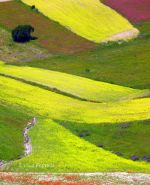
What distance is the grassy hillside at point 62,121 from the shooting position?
54.4m

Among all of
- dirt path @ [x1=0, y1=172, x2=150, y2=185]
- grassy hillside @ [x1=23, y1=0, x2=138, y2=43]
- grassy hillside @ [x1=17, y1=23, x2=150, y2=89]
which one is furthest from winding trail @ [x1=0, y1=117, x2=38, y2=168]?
grassy hillside @ [x1=23, y1=0, x2=138, y2=43]

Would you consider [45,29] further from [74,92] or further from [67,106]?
[67,106]

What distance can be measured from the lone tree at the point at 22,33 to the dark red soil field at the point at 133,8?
29.2 metres

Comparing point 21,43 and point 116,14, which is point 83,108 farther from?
point 116,14

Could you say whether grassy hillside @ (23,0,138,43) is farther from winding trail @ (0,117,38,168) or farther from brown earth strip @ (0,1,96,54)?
winding trail @ (0,117,38,168)

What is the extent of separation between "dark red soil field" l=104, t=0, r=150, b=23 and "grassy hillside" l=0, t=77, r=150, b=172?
5795cm

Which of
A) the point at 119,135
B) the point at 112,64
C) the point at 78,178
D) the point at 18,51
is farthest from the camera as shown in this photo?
the point at 18,51

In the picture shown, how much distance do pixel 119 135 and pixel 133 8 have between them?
83.7 metres

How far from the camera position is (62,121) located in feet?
239

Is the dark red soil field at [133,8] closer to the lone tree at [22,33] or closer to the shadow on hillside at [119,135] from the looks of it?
the lone tree at [22,33]

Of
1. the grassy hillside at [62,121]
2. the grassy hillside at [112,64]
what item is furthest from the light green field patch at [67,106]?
the grassy hillside at [112,64]

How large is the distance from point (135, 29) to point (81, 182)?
307 ft

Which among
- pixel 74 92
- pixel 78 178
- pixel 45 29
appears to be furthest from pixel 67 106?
pixel 45 29

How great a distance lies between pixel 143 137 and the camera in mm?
64875
